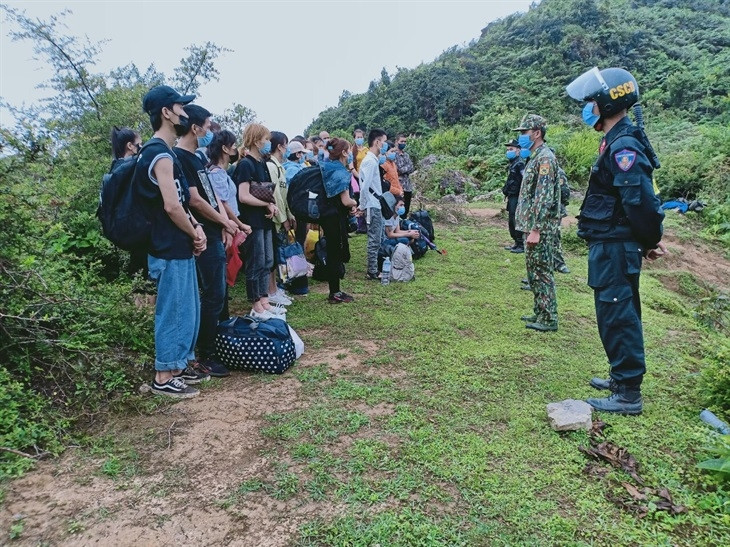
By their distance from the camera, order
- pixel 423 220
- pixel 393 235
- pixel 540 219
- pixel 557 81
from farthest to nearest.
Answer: pixel 557 81, pixel 423 220, pixel 393 235, pixel 540 219

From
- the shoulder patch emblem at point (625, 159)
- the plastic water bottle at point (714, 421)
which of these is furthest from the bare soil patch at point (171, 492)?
the shoulder patch emblem at point (625, 159)

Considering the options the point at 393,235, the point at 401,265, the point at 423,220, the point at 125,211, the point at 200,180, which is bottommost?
the point at 401,265

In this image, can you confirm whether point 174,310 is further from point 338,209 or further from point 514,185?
point 514,185

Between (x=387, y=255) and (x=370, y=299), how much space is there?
45.8 inches

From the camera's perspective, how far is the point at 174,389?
3326 millimetres

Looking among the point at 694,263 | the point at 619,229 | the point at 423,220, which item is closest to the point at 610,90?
the point at 619,229

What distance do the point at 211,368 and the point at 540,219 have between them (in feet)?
10.5

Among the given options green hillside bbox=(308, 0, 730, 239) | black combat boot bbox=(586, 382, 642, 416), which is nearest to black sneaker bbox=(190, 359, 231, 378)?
black combat boot bbox=(586, 382, 642, 416)

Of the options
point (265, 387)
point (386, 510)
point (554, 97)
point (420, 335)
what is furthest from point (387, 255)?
point (554, 97)

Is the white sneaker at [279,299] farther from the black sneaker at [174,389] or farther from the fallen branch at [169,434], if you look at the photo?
the fallen branch at [169,434]

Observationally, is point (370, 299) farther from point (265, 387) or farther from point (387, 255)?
point (265, 387)

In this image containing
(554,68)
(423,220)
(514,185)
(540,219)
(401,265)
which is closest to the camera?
(540,219)

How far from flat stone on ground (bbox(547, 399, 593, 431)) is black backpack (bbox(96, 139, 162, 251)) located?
2874mm

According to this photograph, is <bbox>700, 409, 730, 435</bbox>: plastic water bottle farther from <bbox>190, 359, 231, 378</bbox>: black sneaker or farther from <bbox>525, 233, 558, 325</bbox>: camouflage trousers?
<bbox>190, 359, 231, 378</bbox>: black sneaker
